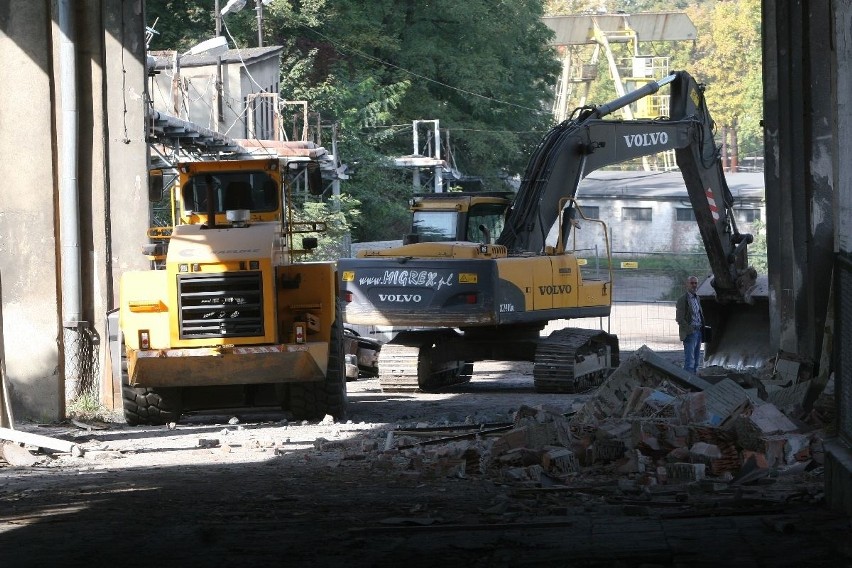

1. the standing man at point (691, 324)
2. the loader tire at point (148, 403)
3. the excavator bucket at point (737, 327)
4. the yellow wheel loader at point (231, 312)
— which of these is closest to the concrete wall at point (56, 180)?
the loader tire at point (148, 403)

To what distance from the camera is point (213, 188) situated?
1728 cm

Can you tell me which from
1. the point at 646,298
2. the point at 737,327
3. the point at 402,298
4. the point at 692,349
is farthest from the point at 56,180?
the point at 646,298

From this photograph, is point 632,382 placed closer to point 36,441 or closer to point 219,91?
point 36,441

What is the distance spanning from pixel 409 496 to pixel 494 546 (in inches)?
98.5

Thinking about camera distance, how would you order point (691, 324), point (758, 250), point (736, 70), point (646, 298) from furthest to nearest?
point (736, 70) < point (758, 250) < point (646, 298) < point (691, 324)

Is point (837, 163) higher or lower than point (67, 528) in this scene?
higher

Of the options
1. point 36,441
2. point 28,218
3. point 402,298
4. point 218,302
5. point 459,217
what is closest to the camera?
point 36,441

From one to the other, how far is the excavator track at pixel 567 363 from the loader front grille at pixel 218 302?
6.27m

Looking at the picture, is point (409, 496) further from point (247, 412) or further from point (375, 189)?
point (375, 189)

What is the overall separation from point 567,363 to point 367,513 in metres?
11.9

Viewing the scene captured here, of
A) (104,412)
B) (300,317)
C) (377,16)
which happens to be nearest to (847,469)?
(300,317)

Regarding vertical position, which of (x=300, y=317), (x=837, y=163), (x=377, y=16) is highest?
(x=377, y=16)

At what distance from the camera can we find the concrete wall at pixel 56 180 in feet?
56.0

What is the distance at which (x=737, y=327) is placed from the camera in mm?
25094
